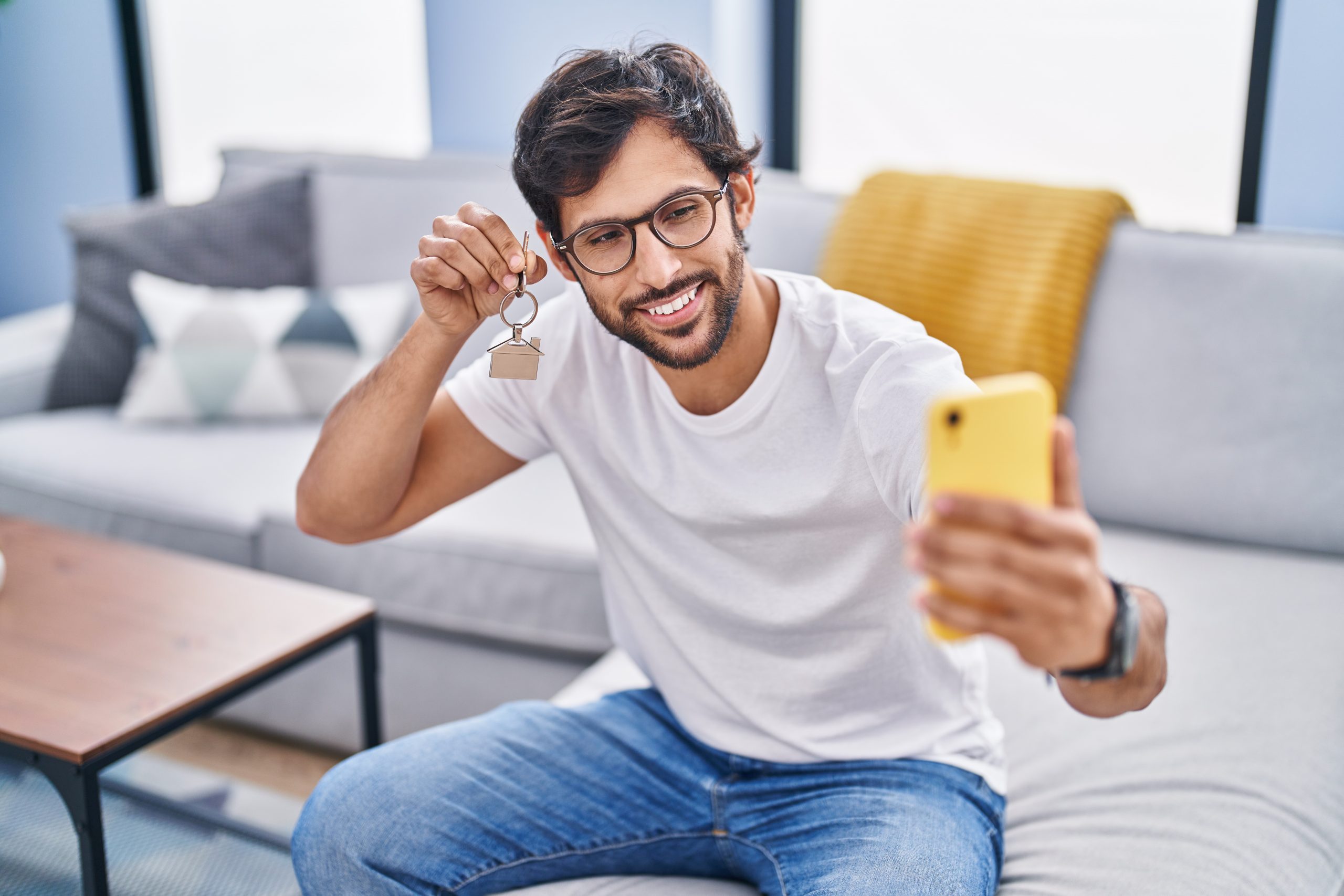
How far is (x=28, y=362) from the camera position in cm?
243

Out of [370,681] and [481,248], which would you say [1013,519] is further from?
[370,681]

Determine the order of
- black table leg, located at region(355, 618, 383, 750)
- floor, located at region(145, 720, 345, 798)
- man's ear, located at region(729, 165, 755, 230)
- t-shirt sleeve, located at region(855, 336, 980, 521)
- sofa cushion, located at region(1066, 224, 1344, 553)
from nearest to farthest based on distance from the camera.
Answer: t-shirt sleeve, located at region(855, 336, 980, 521)
man's ear, located at region(729, 165, 755, 230)
black table leg, located at region(355, 618, 383, 750)
sofa cushion, located at region(1066, 224, 1344, 553)
floor, located at region(145, 720, 345, 798)

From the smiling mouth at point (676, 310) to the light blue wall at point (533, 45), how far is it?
1.50m

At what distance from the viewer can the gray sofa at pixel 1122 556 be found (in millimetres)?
1173

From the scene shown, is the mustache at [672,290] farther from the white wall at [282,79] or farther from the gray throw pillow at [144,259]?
the white wall at [282,79]

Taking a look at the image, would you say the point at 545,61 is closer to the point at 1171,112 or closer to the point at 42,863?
the point at 1171,112

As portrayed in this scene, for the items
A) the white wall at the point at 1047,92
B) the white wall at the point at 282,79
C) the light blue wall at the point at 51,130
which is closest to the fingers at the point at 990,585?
the white wall at the point at 1047,92

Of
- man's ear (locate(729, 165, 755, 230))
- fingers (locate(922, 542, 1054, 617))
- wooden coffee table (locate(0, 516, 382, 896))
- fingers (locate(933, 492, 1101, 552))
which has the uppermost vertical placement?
man's ear (locate(729, 165, 755, 230))

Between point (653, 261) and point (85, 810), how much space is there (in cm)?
84

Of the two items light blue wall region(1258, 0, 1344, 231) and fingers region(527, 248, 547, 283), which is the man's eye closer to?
fingers region(527, 248, 547, 283)

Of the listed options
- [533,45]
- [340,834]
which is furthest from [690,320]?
[533,45]

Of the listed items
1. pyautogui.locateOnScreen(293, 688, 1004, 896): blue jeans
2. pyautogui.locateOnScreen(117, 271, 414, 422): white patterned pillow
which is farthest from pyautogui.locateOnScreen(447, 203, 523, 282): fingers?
pyautogui.locateOnScreen(117, 271, 414, 422): white patterned pillow

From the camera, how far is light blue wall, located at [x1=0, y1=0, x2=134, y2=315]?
3.36m

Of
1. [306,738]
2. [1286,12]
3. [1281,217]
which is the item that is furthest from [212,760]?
[1286,12]
